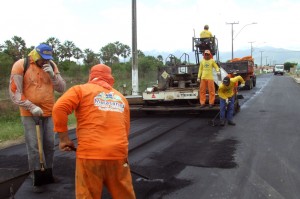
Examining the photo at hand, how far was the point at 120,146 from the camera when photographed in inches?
141

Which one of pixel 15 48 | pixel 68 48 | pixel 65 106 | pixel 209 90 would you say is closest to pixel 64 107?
pixel 65 106

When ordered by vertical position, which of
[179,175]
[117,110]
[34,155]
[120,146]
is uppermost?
[117,110]

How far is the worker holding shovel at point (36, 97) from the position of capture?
511cm

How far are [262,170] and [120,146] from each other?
10.6 ft

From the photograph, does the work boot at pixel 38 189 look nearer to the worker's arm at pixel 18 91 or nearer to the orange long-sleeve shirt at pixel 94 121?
the worker's arm at pixel 18 91

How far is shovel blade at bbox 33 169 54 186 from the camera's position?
211 inches

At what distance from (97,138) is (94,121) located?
0.16 m

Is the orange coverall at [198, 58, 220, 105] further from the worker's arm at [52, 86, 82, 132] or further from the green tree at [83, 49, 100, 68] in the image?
the green tree at [83, 49, 100, 68]

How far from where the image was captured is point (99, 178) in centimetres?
355

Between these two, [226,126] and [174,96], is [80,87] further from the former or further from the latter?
[174,96]

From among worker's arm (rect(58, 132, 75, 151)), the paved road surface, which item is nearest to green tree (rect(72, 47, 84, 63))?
the paved road surface

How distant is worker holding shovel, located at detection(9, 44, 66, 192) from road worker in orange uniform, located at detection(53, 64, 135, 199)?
165cm

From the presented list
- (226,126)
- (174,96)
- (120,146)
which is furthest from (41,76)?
(174,96)

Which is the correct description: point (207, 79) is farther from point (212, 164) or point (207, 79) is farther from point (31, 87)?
point (31, 87)
